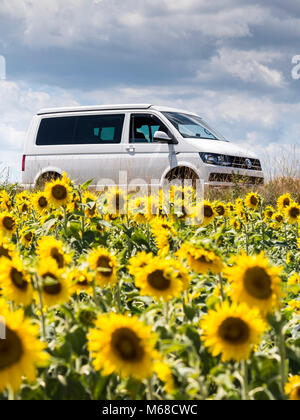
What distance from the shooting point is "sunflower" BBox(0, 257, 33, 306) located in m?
1.57

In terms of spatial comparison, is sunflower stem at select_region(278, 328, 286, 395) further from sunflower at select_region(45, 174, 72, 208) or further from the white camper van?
the white camper van

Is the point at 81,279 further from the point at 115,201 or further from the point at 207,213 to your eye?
the point at 115,201

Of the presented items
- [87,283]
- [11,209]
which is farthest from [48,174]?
[87,283]

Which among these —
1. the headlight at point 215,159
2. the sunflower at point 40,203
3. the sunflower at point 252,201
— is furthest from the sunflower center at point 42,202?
the headlight at point 215,159

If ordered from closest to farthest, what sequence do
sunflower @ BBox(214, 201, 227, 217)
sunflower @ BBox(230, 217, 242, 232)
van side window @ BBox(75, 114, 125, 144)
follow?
sunflower @ BBox(214, 201, 227, 217), sunflower @ BBox(230, 217, 242, 232), van side window @ BBox(75, 114, 125, 144)

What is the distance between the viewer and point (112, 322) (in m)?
1.35

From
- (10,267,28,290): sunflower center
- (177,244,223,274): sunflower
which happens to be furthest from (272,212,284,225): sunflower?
(10,267,28,290): sunflower center

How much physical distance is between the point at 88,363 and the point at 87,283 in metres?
0.40

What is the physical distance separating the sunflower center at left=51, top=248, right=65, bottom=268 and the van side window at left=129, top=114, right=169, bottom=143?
8638 millimetres

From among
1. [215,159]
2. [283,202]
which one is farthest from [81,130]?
[283,202]

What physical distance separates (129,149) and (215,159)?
72.9 inches
